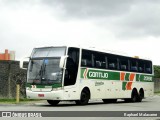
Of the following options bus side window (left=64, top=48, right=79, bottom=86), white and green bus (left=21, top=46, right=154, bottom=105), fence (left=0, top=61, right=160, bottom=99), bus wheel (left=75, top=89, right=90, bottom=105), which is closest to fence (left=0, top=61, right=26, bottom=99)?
fence (left=0, top=61, right=160, bottom=99)

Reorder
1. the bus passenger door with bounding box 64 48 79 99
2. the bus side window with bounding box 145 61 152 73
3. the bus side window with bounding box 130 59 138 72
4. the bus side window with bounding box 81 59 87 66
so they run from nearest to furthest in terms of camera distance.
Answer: the bus passenger door with bounding box 64 48 79 99 → the bus side window with bounding box 81 59 87 66 → the bus side window with bounding box 130 59 138 72 → the bus side window with bounding box 145 61 152 73

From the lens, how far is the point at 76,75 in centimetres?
2444

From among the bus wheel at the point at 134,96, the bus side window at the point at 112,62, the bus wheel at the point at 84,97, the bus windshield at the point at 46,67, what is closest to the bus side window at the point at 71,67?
the bus windshield at the point at 46,67

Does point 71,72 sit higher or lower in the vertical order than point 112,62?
lower

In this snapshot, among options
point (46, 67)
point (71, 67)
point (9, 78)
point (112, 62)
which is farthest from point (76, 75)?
point (9, 78)

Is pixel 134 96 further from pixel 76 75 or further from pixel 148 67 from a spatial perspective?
pixel 76 75

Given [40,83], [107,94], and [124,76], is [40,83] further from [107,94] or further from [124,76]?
[124,76]

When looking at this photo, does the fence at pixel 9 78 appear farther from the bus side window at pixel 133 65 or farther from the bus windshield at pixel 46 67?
the bus side window at pixel 133 65

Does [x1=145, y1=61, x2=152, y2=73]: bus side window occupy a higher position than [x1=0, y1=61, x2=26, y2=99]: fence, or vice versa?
[x1=145, y1=61, x2=152, y2=73]: bus side window

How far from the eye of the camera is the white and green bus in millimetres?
23453

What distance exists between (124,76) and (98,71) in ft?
12.0

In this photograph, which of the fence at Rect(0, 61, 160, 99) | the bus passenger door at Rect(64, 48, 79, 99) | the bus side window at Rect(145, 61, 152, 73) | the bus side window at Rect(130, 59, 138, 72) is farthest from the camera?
the bus side window at Rect(145, 61, 152, 73)

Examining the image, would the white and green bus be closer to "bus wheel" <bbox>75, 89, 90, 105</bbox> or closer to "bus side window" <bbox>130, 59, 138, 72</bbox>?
"bus wheel" <bbox>75, 89, 90, 105</bbox>

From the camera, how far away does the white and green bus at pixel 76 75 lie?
76.9 feet
